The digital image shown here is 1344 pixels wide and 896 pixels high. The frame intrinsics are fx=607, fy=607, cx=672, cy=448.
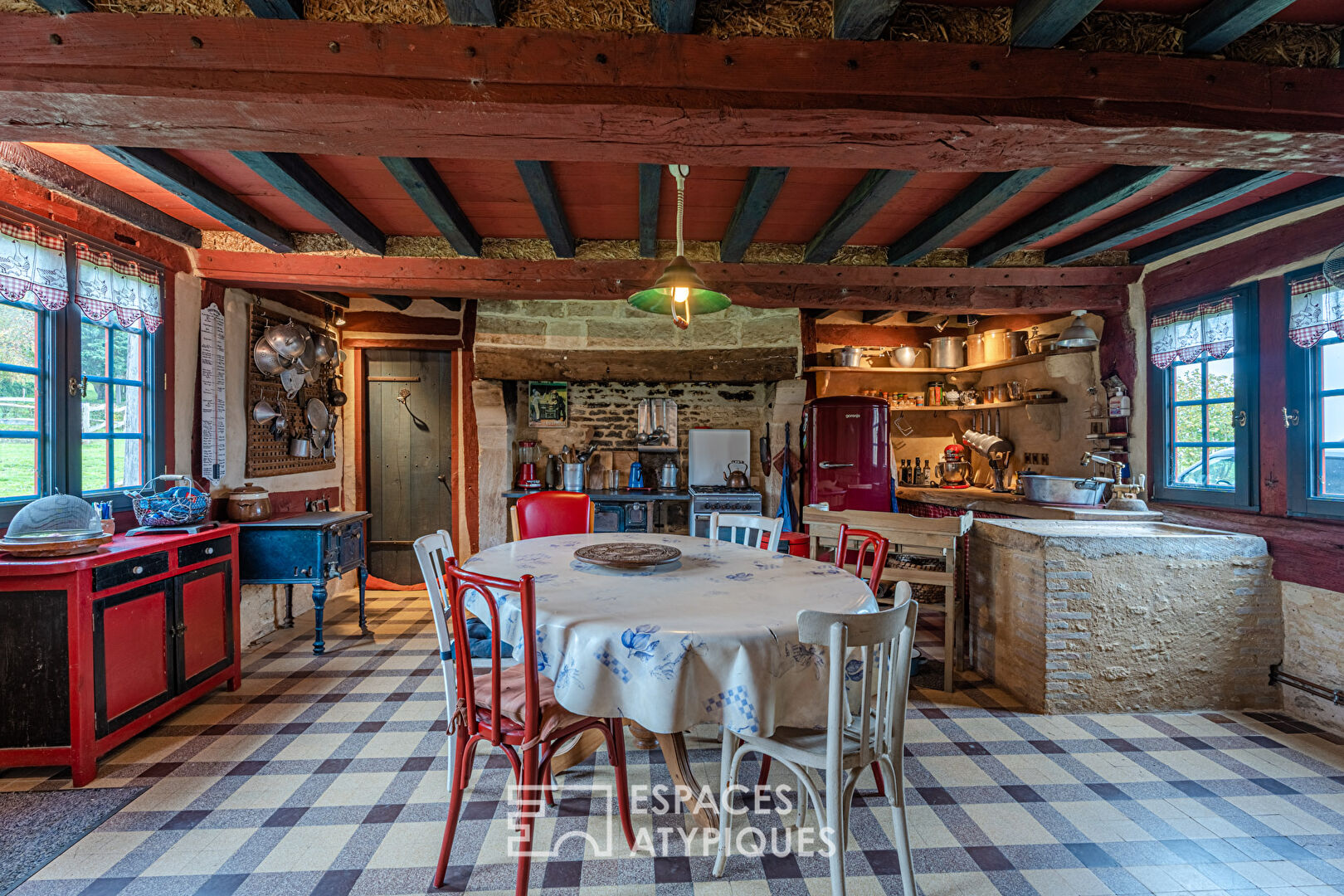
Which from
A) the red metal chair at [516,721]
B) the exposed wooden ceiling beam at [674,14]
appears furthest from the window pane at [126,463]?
the exposed wooden ceiling beam at [674,14]

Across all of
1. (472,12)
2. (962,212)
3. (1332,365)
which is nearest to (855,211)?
(962,212)

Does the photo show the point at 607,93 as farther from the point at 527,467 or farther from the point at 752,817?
the point at 527,467

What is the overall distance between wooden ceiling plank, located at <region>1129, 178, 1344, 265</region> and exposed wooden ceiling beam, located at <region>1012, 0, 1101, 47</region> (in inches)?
79.6

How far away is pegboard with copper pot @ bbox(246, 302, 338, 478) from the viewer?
13.8 feet

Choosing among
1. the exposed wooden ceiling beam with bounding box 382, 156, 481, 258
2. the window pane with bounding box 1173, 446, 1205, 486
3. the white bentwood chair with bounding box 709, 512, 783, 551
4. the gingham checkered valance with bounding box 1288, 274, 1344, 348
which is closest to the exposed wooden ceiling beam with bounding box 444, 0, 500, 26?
the exposed wooden ceiling beam with bounding box 382, 156, 481, 258

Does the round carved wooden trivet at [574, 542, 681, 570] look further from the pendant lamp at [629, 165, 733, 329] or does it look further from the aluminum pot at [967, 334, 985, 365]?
the aluminum pot at [967, 334, 985, 365]

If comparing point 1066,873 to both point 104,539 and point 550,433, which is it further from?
point 550,433

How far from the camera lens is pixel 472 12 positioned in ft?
5.77

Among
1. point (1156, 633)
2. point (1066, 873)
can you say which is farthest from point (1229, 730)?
point (1066, 873)

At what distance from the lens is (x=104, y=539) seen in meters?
2.58

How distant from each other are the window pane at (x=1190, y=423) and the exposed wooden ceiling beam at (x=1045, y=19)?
282cm

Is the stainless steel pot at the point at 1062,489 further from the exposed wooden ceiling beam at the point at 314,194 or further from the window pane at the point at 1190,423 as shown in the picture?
the exposed wooden ceiling beam at the point at 314,194

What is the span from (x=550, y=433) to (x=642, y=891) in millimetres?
4420

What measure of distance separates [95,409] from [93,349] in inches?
11.7
